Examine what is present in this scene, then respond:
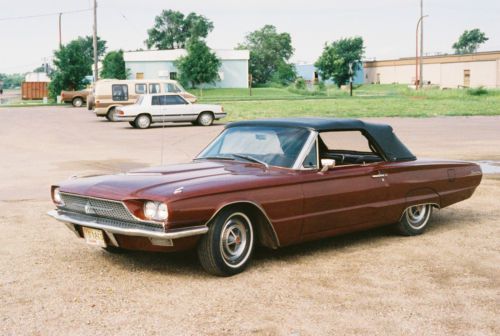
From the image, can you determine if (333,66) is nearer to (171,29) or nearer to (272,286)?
(171,29)

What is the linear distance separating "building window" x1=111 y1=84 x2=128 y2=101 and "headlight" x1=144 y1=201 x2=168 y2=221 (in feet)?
87.0

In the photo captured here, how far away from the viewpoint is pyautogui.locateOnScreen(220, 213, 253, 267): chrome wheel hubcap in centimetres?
593

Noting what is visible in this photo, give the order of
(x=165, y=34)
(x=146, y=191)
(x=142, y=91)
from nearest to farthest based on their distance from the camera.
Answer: (x=146, y=191) → (x=142, y=91) → (x=165, y=34)

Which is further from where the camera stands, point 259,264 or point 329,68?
point 329,68

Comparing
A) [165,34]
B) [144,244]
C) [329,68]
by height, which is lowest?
[144,244]

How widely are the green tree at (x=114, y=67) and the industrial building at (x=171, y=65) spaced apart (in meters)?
1.72

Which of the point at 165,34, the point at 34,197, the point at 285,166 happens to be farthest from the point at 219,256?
the point at 165,34

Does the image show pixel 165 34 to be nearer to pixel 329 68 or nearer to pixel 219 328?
pixel 329 68

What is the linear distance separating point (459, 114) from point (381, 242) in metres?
26.0

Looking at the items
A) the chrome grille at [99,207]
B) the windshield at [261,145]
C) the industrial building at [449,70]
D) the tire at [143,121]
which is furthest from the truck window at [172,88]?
the industrial building at [449,70]

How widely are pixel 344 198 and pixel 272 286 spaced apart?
144 cm

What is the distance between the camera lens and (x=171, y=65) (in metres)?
82.8

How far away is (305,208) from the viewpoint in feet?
21.0

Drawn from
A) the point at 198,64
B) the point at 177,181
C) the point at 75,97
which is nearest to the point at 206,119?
the point at 177,181
